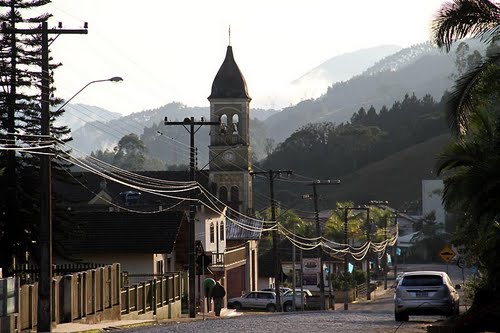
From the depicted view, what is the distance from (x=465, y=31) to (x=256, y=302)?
4332 cm

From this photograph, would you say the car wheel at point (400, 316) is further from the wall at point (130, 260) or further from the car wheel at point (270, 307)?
the car wheel at point (270, 307)

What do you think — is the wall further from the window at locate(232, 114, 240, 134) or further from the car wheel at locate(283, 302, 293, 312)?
the window at locate(232, 114, 240, 134)

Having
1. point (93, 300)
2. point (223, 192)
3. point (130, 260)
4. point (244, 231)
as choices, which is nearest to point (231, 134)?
point (223, 192)

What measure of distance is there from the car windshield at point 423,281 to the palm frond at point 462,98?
6.60 m

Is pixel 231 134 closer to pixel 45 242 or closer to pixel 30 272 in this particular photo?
pixel 30 272

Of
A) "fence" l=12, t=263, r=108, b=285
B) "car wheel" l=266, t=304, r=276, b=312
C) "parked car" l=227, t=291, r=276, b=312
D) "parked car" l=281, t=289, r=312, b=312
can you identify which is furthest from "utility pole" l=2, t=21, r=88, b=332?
"parked car" l=281, t=289, r=312, b=312

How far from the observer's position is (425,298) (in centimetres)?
3400

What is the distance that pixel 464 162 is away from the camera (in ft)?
106

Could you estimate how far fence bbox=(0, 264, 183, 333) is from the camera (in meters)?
30.6

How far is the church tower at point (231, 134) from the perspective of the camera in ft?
342

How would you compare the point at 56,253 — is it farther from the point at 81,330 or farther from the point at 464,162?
the point at 464,162

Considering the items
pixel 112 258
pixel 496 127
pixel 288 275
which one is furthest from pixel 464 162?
pixel 288 275

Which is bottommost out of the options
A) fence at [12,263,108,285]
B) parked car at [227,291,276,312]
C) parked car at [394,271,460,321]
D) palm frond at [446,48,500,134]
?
parked car at [227,291,276,312]

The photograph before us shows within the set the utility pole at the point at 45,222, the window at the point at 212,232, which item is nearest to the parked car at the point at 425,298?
the utility pole at the point at 45,222
